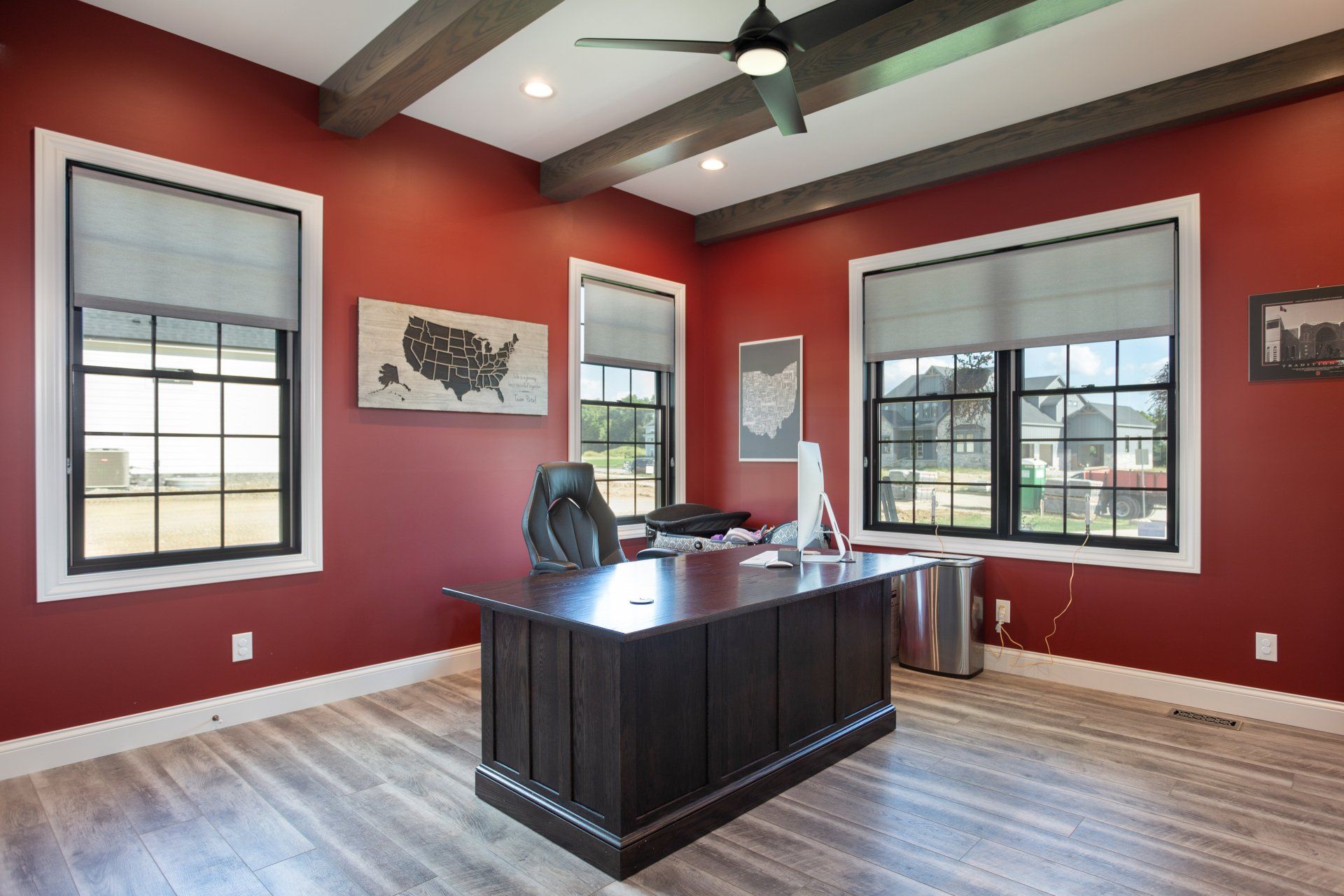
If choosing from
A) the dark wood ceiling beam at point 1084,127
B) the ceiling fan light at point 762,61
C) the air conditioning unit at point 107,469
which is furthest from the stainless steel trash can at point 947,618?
the air conditioning unit at point 107,469

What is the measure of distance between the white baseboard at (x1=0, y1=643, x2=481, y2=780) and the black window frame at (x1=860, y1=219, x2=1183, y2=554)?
2.86m

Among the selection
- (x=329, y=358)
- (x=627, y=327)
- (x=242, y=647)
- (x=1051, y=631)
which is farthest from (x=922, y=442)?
(x=242, y=647)

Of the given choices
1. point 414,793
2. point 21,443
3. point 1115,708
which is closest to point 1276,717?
point 1115,708

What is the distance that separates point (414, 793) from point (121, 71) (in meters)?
3.19

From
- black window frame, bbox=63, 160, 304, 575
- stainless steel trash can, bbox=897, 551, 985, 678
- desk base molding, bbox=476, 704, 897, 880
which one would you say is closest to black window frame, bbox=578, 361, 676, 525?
stainless steel trash can, bbox=897, 551, 985, 678

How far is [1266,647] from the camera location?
3463mm

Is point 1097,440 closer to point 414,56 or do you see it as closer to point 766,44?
point 766,44

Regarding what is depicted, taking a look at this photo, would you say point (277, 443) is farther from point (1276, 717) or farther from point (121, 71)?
point (1276, 717)

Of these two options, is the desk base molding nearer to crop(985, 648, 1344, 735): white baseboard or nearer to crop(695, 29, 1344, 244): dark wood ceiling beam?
crop(985, 648, 1344, 735): white baseboard

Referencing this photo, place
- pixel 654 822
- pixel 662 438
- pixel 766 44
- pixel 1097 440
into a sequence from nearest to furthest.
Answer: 1. pixel 654 822
2. pixel 766 44
3. pixel 1097 440
4. pixel 662 438

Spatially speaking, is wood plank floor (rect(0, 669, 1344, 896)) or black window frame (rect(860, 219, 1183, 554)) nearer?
wood plank floor (rect(0, 669, 1344, 896))

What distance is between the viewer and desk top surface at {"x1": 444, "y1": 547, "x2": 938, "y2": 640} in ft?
7.07

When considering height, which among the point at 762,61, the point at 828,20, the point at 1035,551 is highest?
the point at 828,20

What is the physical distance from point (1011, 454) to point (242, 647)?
4.17m
